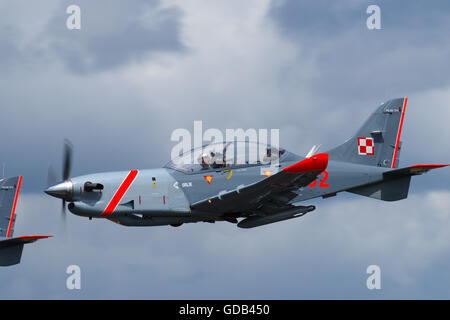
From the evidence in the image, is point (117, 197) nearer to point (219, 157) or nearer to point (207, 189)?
point (207, 189)

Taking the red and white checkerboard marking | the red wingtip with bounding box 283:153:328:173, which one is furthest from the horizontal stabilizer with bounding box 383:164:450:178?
the red wingtip with bounding box 283:153:328:173

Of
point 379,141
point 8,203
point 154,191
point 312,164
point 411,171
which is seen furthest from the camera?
point 8,203

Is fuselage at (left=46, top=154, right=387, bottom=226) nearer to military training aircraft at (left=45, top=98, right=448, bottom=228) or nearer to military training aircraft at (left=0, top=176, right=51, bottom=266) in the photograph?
military training aircraft at (left=45, top=98, right=448, bottom=228)

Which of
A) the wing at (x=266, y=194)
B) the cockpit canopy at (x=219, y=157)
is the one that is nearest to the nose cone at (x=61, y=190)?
the cockpit canopy at (x=219, y=157)

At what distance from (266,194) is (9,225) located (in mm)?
13648

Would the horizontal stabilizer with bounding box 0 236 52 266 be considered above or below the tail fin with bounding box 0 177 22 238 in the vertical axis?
below

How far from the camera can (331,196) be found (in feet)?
96.4

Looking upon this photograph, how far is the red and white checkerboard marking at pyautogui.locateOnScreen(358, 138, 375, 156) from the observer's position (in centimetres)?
3063

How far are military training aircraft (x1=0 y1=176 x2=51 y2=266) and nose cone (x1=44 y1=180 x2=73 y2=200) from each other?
7723 mm

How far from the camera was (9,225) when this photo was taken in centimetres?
3619

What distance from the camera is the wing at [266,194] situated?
1005 inches

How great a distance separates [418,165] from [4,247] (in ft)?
52.9

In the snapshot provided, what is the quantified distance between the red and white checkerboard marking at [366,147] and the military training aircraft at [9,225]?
12.4m

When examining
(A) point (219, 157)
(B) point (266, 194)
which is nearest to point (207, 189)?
(A) point (219, 157)
